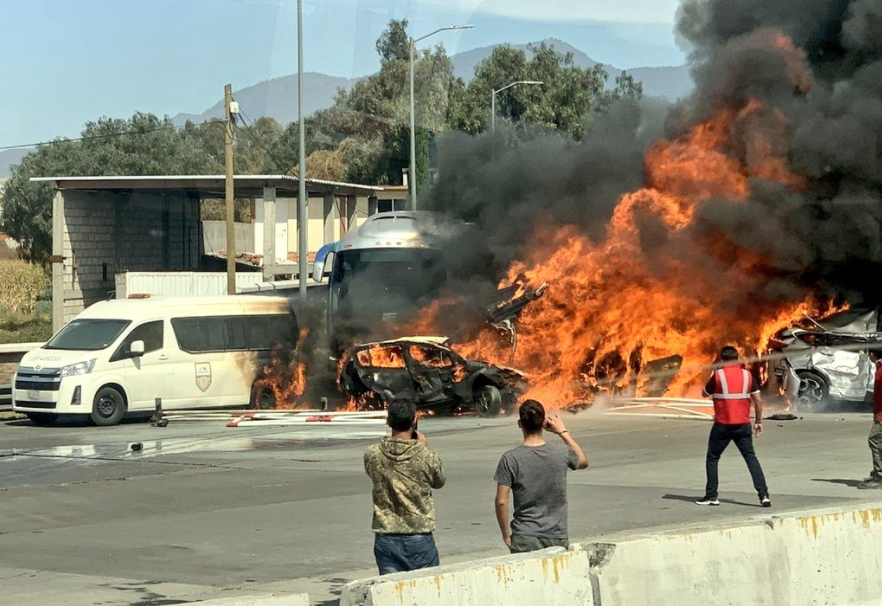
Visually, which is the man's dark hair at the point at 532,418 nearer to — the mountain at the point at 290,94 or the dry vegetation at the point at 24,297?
the mountain at the point at 290,94

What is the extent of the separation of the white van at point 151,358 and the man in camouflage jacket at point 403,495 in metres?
15.0

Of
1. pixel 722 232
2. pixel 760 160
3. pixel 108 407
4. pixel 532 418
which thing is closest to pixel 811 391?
pixel 722 232

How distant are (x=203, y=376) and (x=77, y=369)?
2323mm

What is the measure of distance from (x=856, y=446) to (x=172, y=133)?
75694mm

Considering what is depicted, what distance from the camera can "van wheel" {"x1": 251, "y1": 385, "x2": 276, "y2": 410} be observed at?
2278 centimetres

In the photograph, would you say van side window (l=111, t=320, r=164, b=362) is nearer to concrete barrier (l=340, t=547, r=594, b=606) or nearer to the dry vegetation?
concrete barrier (l=340, t=547, r=594, b=606)

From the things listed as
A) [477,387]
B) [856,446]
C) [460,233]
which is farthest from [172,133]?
[856,446]

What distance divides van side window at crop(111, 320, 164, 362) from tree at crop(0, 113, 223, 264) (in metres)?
52.5

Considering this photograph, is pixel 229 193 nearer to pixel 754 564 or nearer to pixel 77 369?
pixel 77 369

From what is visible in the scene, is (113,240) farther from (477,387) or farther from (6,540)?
(6,540)

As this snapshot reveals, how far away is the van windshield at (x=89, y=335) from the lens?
2123 centimetres

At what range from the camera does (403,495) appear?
6496 mm

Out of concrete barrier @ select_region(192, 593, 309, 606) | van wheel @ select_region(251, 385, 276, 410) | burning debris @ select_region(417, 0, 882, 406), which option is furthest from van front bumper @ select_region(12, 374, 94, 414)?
concrete barrier @ select_region(192, 593, 309, 606)

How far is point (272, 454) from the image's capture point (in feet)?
54.9
